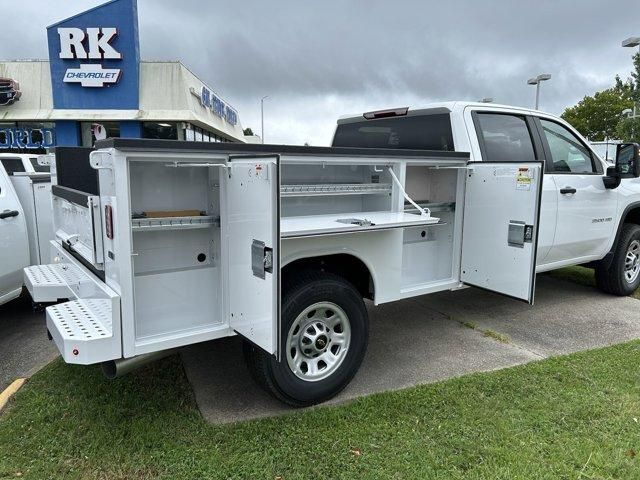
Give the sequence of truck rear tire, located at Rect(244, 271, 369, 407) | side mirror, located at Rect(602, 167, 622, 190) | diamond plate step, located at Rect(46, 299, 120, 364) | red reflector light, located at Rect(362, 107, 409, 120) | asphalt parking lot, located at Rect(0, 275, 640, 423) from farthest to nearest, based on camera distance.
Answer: side mirror, located at Rect(602, 167, 622, 190) → red reflector light, located at Rect(362, 107, 409, 120) → asphalt parking lot, located at Rect(0, 275, 640, 423) → truck rear tire, located at Rect(244, 271, 369, 407) → diamond plate step, located at Rect(46, 299, 120, 364)

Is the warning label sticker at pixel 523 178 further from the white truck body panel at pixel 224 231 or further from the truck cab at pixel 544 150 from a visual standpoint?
the truck cab at pixel 544 150

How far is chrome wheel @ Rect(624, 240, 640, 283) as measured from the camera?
641 centimetres

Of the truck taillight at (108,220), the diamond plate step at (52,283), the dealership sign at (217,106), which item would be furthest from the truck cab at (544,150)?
the dealership sign at (217,106)

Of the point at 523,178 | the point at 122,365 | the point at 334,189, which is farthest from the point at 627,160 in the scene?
Answer: the point at 122,365

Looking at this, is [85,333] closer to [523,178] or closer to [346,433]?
[346,433]

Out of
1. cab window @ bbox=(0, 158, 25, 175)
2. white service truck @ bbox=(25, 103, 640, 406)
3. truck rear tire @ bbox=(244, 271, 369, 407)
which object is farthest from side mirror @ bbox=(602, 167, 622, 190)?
cab window @ bbox=(0, 158, 25, 175)

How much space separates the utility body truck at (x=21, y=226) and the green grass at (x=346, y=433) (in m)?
1.42

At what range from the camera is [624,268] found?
6355 mm

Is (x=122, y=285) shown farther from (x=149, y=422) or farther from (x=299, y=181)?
(x=299, y=181)

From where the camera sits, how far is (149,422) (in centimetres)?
337

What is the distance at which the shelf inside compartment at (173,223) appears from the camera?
2.98m

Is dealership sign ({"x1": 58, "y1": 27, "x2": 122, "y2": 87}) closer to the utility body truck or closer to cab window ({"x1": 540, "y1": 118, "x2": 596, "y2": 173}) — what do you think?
the utility body truck

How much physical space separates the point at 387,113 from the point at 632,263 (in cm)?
373

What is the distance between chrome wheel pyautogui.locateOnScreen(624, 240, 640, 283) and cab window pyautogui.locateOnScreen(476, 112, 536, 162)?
228cm
